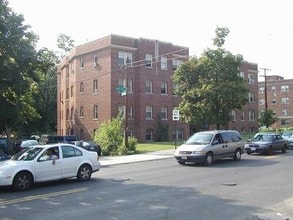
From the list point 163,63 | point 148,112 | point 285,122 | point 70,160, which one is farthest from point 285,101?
point 70,160

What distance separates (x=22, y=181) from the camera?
14109 mm

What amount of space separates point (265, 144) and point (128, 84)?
2125 centimetres

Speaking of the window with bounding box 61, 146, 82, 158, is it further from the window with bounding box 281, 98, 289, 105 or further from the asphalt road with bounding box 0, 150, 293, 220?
the window with bounding box 281, 98, 289, 105

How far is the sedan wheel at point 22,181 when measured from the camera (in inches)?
549

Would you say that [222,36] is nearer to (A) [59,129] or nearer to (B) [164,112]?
(B) [164,112]

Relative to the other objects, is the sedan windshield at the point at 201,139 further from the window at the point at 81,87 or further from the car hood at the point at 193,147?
the window at the point at 81,87

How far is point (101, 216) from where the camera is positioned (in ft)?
31.1

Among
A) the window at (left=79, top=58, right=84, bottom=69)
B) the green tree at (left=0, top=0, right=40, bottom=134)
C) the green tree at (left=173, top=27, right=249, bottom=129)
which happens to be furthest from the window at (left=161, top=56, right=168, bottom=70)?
the green tree at (left=0, top=0, right=40, bottom=134)

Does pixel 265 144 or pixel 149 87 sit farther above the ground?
pixel 149 87

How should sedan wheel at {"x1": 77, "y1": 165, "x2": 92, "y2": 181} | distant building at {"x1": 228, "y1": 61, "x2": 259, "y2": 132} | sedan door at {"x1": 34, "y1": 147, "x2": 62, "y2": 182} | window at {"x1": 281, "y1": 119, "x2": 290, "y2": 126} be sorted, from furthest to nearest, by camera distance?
window at {"x1": 281, "y1": 119, "x2": 290, "y2": 126} → distant building at {"x1": 228, "y1": 61, "x2": 259, "y2": 132} → sedan wheel at {"x1": 77, "y1": 165, "x2": 92, "y2": 181} → sedan door at {"x1": 34, "y1": 147, "x2": 62, "y2": 182}

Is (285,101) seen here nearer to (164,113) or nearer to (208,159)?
(164,113)

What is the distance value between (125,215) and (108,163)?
583 inches

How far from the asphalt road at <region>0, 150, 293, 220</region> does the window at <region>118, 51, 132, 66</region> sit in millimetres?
28820

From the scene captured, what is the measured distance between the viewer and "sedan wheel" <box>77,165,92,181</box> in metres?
16.0
